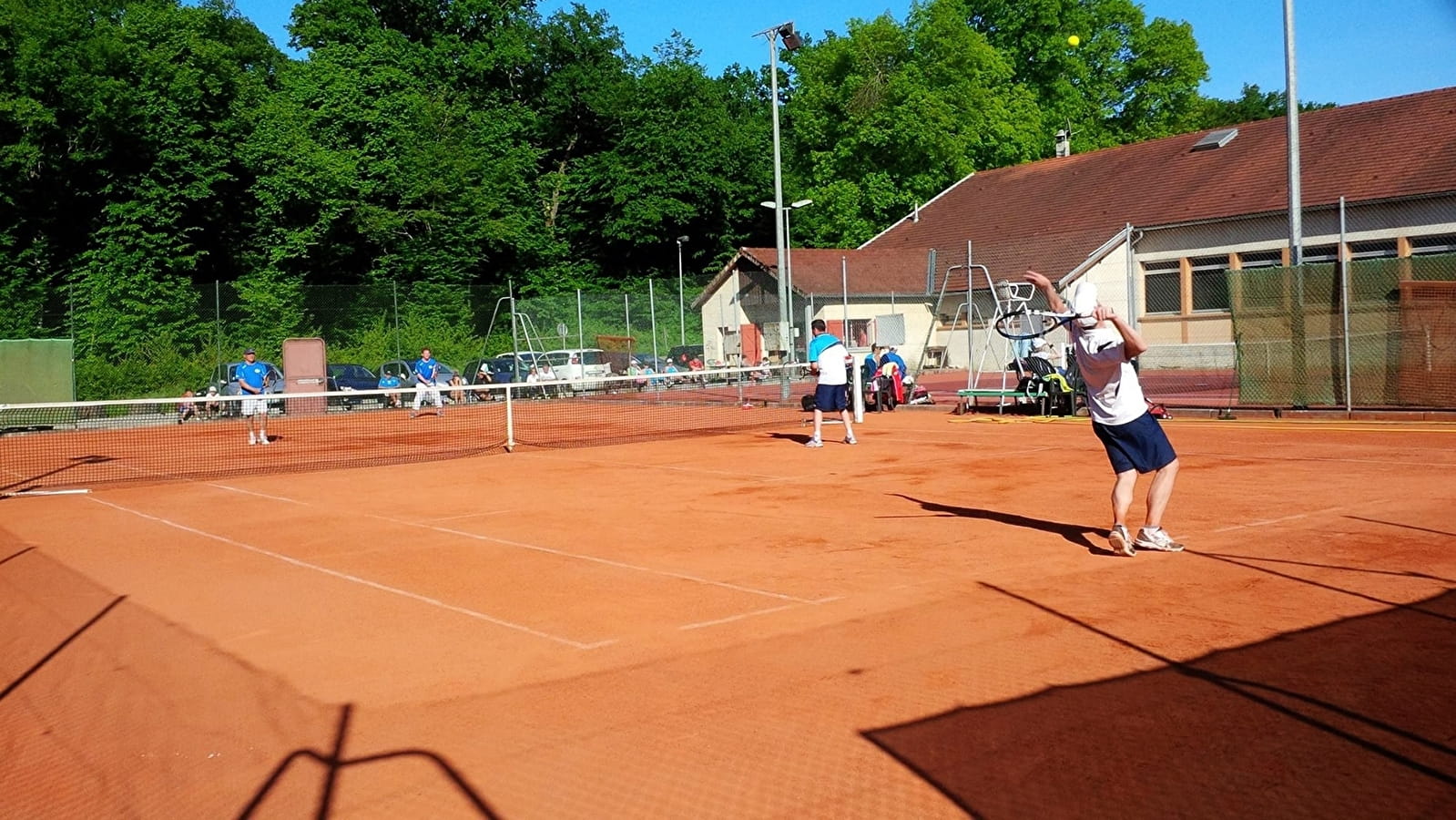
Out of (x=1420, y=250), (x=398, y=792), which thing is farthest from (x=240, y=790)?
(x=1420, y=250)

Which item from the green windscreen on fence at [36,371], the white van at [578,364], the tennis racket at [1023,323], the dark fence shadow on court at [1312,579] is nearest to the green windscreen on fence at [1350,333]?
the tennis racket at [1023,323]

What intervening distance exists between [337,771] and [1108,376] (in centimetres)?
617

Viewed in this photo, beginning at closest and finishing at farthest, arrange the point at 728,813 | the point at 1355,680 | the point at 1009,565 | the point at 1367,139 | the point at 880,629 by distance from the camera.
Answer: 1. the point at 728,813
2. the point at 1355,680
3. the point at 880,629
4. the point at 1009,565
5. the point at 1367,139

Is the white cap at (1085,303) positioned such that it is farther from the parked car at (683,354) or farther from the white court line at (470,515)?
the parked car at (683,354)

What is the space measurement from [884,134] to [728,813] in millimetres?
51838

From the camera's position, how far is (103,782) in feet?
16.9

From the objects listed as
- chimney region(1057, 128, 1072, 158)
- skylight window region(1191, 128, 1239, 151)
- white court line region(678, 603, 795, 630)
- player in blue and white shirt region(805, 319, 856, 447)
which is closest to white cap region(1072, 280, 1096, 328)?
white court line region(678, 603, 795, 630)

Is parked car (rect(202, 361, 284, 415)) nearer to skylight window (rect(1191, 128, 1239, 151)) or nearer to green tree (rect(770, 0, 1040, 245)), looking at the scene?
green tree (rect(770, 0, 1040, 245))

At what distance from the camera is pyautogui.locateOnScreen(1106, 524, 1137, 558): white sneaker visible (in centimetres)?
890

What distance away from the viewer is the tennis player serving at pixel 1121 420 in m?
8.98

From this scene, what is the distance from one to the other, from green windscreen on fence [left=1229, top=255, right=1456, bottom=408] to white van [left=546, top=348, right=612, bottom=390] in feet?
65.7

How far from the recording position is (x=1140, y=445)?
29.9 ft

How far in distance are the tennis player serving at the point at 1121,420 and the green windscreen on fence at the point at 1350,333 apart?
12.3 m

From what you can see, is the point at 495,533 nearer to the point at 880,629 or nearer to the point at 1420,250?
the point at 880,629
